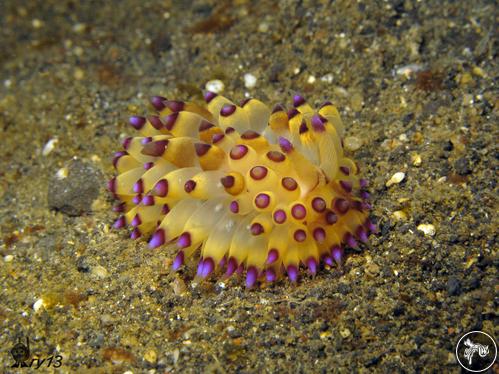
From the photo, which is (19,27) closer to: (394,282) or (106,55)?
(106,55)

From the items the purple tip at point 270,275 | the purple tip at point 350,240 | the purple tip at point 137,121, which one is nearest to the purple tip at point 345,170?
the purple tip at point 350,240

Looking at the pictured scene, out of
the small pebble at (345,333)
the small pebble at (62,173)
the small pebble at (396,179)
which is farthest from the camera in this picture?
the small pebble at (62,173)

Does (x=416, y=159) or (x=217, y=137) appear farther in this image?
(x=416, y=159)

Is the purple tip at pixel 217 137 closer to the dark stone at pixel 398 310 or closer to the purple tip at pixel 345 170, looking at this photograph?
the purple tip at pixel 345 170

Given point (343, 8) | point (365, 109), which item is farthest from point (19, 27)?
point (365, 109)

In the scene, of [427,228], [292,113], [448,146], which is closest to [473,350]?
[427,228]

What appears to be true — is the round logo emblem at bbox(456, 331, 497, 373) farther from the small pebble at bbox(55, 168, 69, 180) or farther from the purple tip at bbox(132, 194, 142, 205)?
the small pebble at bbox(55, 168, 69, 180)

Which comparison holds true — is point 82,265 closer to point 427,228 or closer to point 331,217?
point 331,217
